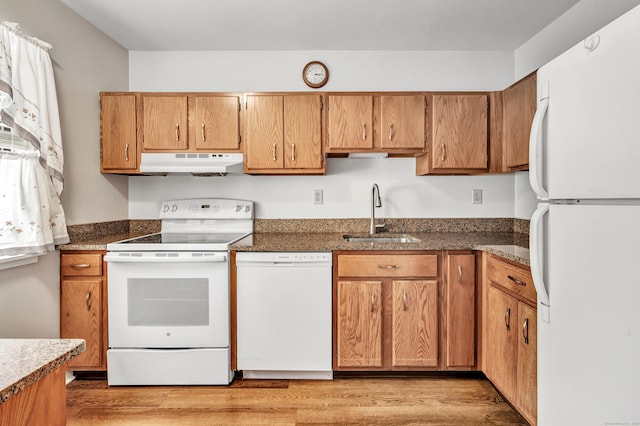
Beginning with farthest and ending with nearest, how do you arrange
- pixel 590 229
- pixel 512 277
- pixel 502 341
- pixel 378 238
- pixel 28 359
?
pixel 378 238
pixel 502 341
pixel 512 277
pixel 590 229
pixel 28 359

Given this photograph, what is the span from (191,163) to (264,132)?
58 cm

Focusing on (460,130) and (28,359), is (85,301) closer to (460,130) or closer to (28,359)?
(28,359)

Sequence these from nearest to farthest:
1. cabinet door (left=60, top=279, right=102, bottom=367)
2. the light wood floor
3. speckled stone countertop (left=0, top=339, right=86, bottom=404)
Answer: speckled stone countertop (left=0, top=339, right=86, bottom=404) → the light wood floor → cabinet door (left=60, top=279, right=102, bottom=367)

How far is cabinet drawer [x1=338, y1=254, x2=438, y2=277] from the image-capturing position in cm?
237

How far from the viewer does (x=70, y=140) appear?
2.46 metres

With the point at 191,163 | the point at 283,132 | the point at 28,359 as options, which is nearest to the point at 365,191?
the point at 283,132

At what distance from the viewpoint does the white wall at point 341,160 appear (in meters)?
3.04

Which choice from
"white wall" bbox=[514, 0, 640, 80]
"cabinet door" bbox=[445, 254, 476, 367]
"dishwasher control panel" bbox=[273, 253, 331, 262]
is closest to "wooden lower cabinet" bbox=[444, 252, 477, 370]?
"cabinet door" bbox=[445, 254, 476, 367]

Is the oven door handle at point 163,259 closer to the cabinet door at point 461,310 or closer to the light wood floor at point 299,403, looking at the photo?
the light wood floor at point 299,403

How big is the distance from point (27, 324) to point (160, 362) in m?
0.76

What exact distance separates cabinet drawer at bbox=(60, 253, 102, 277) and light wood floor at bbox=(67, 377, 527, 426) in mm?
724

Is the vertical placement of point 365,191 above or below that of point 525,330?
above

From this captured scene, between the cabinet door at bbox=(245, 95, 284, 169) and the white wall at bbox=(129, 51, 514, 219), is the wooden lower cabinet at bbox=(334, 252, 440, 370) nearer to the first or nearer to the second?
the white wall at bbox=(129, 51, 514, 219)

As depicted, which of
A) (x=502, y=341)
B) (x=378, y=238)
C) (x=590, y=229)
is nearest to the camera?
(x=590, y=229)
